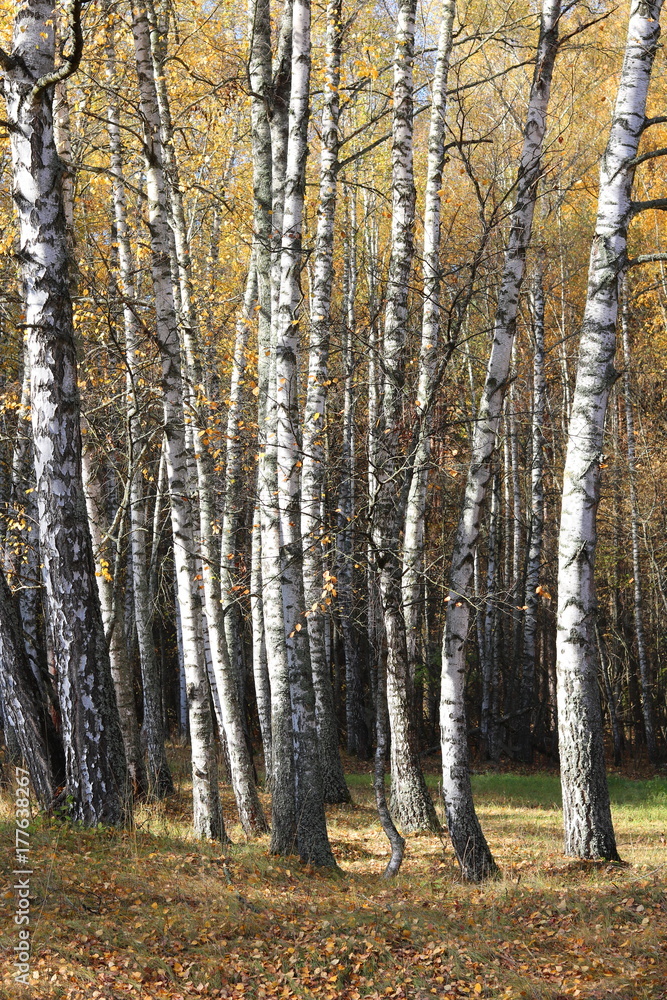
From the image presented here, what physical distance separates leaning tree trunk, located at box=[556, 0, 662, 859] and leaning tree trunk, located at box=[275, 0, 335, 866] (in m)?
2.12

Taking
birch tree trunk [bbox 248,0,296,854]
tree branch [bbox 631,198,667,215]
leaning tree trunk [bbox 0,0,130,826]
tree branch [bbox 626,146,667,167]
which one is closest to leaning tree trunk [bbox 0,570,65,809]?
leaning tree trunk [bbox 0,0,130,826]

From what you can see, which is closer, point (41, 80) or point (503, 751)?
point (41, 80)

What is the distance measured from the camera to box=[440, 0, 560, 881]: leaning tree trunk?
7.18 metres

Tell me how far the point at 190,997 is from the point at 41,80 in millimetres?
5661

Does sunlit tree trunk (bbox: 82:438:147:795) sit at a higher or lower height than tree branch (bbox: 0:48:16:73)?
lower

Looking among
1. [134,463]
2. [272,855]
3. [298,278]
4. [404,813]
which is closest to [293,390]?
[298,278]

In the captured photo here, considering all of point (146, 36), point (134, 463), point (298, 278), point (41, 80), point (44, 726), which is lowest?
point (44, 726)

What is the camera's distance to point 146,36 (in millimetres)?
7730

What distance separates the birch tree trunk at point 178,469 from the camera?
778 centimetres

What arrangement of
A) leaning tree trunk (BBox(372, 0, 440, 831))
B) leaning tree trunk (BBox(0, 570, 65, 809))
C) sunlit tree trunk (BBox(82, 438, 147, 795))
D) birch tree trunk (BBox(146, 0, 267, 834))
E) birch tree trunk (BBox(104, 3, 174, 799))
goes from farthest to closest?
birch tree trunk (BBox(104, 3, 174, 799))
sunlit tree trunk (BBox(82, 438, 147, 795))
birch tree trunk (BBox(146, 0, 267, 834))
leaning tree trunk (BBox(372, 0, 440, 831))
leaning tree trunk (BBox(0, 570, 65, 809))

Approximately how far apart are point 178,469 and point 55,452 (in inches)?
86.2

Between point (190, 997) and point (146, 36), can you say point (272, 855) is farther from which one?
point (146, 36)

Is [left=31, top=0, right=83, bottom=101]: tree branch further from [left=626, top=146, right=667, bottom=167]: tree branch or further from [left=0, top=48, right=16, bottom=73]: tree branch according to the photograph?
[left=626, top=146, right=667, bottom=167]: tree branch

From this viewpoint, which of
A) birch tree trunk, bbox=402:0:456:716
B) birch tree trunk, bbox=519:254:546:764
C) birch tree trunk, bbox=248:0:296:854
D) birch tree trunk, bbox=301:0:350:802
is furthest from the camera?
birch tree trunk, bbox=519:254:546:764
